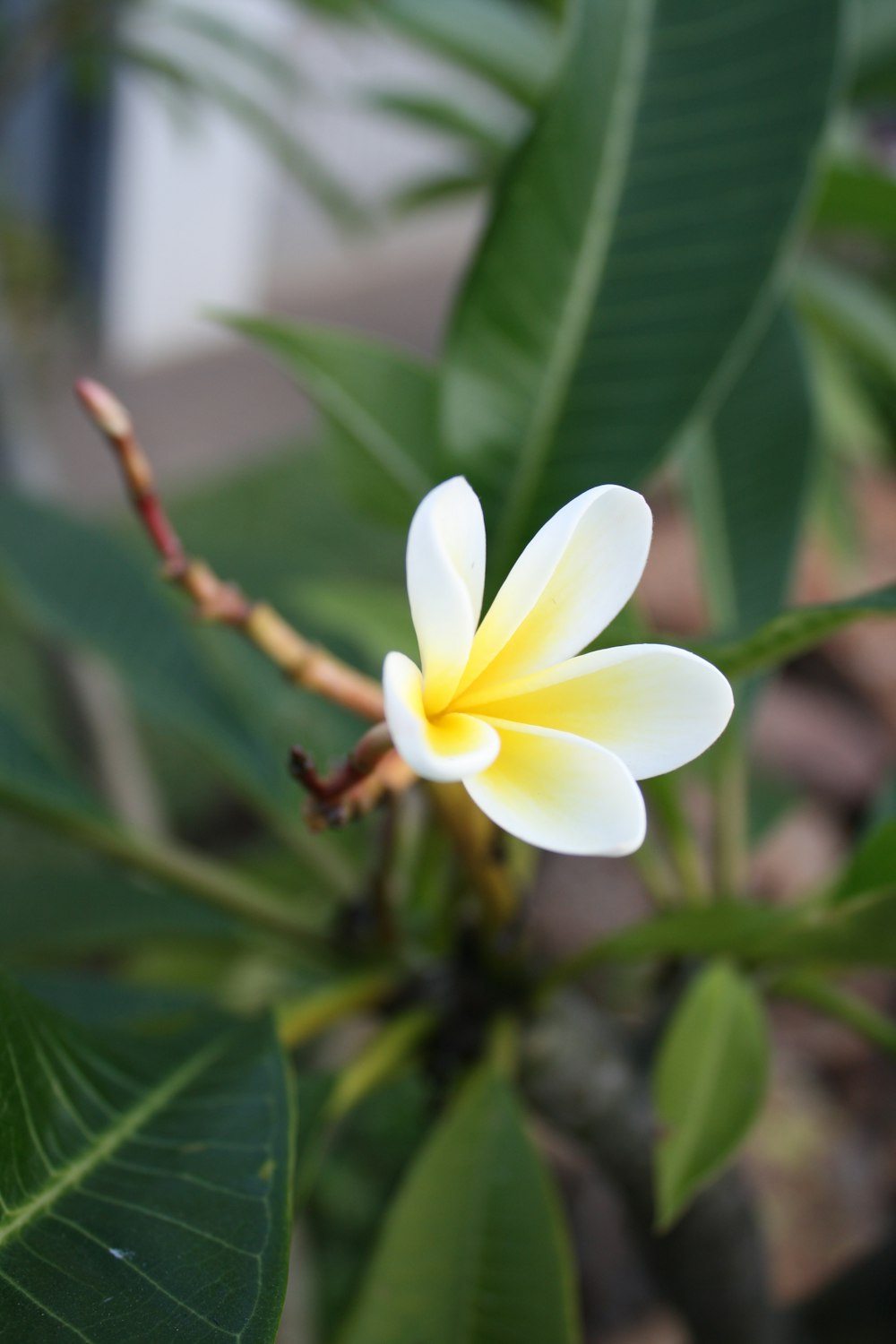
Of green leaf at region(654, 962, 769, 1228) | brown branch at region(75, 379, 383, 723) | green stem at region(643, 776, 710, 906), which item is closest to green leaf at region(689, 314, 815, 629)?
green stem at region(643, 776, 710, 906)

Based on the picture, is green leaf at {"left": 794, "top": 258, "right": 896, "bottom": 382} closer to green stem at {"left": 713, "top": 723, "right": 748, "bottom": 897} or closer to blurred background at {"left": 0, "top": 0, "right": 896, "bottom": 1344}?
blurred background at {"left": 0, "top": 0, "right": 896, "bottom": 1344}

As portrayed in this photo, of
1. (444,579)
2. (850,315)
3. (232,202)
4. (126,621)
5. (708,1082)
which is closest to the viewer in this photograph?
(444,579)

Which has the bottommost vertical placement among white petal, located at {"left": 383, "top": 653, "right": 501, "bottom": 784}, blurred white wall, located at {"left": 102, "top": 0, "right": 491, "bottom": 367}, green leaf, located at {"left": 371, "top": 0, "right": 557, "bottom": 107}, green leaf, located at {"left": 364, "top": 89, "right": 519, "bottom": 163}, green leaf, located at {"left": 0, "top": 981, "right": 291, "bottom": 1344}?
green leaf, located at {"left": 0, "top": 981, "right": 291, "bottom": 1344}

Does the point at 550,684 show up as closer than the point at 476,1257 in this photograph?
Yes

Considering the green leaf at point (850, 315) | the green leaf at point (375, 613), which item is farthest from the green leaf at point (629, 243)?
the green leaf at point (850, 315)

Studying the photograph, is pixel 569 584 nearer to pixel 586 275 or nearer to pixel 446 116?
pixel 586 275

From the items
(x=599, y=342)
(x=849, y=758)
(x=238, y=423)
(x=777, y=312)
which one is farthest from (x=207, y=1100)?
(x=238, y=423)

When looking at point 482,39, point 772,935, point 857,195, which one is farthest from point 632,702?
point 482,39
